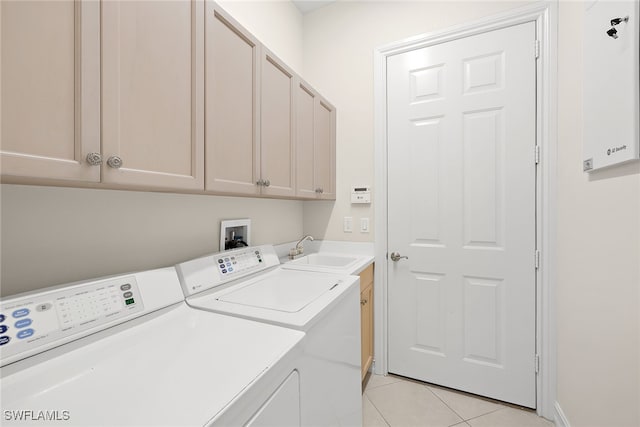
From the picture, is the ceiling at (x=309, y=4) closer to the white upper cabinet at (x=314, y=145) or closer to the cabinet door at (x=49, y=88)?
the white upper cabinet at (x=314, y=145)

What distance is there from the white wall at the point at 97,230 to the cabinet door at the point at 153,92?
0.31 metres

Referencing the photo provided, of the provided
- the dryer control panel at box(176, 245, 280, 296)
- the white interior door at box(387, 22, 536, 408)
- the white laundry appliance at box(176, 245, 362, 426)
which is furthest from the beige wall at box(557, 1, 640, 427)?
the dryer control panel at box(176, 245, 280, 296)

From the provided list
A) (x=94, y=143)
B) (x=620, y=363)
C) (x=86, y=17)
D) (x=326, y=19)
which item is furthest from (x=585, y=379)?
(x=326, y=19)

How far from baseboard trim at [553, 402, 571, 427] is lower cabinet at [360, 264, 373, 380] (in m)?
1.12

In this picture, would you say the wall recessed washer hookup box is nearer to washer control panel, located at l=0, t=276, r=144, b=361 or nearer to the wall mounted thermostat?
the wall mounted thermostat

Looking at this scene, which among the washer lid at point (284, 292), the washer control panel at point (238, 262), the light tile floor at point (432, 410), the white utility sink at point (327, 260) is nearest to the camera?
the washer lid at point (284, 292)

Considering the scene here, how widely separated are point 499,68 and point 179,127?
1994 mm

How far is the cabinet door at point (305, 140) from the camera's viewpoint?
67.1 inches

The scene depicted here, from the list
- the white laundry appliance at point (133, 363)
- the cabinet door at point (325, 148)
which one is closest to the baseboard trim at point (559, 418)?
the white laundry appliance at point (133, 363)

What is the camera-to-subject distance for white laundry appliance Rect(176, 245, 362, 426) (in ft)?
3.06

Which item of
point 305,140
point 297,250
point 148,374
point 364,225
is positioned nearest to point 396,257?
point 364,225

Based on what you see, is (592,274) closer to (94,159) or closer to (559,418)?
(559,418)

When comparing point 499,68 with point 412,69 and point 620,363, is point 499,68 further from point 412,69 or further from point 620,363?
point 620,363

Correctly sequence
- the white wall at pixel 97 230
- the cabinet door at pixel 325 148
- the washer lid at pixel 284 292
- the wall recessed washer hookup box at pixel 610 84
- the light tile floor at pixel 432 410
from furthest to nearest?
the cabinet door at pixel 325 148
the light tile floor at pixel 432 410
the washer lid at pixel 284 292
the wall recessed washer hookup box at pixel 610 84
the white wall at pixel 97 230
